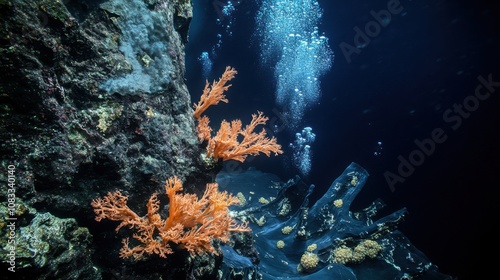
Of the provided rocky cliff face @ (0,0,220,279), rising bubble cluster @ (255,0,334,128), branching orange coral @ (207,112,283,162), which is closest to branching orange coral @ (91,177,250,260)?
rocky cliff face @ (0,0,220,279)

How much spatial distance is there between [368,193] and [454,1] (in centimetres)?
1262

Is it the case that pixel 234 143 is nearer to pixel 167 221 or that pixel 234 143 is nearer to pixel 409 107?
pixel 167 221

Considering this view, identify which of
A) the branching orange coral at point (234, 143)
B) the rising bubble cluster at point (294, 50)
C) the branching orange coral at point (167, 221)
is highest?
the rising bubble cluster at point (294, 50)

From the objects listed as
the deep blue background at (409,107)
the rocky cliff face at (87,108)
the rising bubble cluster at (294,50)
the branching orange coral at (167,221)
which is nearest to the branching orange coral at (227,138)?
the rocky cliff face at (87,108)

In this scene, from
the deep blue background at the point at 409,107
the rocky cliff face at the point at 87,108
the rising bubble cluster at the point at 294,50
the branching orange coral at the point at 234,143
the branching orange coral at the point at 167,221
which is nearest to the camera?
the rocky cliff face at the point at 87,108

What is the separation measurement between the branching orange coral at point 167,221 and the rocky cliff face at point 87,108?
251 mm

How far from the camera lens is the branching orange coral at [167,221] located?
8.51ft

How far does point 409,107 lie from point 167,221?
19685 millimetres

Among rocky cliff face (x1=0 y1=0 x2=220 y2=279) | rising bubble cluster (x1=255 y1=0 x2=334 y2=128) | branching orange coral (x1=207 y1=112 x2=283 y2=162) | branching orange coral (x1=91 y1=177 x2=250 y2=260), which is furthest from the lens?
rising bubble cluster (x1=255 y1=0 x2=334 y2=128)

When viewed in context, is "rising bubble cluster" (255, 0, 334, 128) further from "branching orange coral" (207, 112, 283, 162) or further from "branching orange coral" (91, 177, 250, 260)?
"branching orange coral" (91, 177, 250, 260)

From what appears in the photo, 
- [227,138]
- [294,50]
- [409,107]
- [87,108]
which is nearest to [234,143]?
[227,138]

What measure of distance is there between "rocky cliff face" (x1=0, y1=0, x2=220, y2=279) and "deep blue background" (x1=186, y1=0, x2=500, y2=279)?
14.5 m

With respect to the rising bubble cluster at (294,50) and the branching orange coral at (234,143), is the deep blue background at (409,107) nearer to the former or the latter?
the rising bubble cluster at (294,50)

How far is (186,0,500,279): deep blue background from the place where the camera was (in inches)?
545
